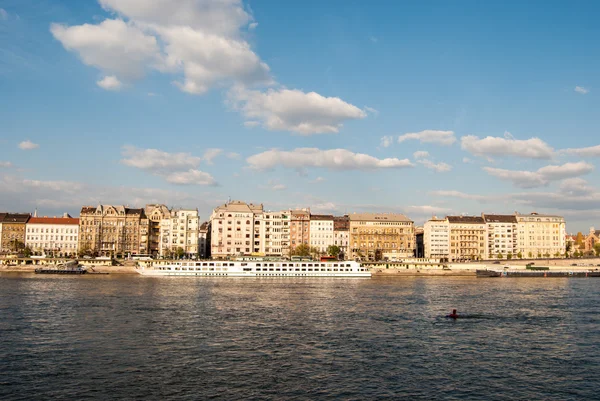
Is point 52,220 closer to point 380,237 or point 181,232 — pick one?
point 181,232

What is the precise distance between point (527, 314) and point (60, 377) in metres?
46.6

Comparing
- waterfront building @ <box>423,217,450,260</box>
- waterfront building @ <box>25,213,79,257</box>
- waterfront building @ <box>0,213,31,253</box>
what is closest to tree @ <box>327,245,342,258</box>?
waterfront building @ <box>423,217,450,260</box>

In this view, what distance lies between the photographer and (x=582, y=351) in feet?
134

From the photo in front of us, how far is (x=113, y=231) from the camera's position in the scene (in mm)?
168875

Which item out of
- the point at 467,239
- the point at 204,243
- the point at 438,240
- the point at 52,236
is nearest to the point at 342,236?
the point at 438,240

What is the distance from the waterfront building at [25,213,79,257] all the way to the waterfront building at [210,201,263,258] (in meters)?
41.5

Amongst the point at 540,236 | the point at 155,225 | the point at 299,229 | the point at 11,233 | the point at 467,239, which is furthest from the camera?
the point at 540,236

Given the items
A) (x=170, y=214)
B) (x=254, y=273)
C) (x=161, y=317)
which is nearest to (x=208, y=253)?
(x=170, y=214)

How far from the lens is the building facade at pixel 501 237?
187 metres

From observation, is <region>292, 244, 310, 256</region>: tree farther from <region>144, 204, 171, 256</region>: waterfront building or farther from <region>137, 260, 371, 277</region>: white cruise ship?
<region>144, 204, 171, 256</region>: waterfront building

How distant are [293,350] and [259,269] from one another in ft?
288

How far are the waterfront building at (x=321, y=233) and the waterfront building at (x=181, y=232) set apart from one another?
120 feet

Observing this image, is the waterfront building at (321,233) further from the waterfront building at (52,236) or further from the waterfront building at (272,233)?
the waterfront building at (52,236)

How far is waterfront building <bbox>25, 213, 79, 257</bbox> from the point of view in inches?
6580
